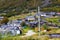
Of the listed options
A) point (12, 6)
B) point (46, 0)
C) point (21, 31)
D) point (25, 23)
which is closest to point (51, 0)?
point (46, 0)

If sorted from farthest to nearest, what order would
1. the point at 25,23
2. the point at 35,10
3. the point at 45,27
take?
the point at 35,10 < the point at 25,23 < the point at 45,27

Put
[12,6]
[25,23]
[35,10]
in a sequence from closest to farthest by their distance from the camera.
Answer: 1. [25,23]
2. [35,10]
3. [12,6]

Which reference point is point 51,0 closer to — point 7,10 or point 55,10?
point 55,10

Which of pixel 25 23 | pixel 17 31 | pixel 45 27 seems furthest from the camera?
pixel 25 23

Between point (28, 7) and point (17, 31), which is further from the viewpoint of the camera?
point (28, 7)

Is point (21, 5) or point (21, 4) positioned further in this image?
point (21, 4)

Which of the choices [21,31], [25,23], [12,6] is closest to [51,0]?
[12,6]

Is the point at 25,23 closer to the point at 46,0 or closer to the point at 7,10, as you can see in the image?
the point at 7,10

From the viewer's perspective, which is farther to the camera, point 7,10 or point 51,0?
point 51,0

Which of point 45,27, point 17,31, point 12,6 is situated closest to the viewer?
point 17,31
